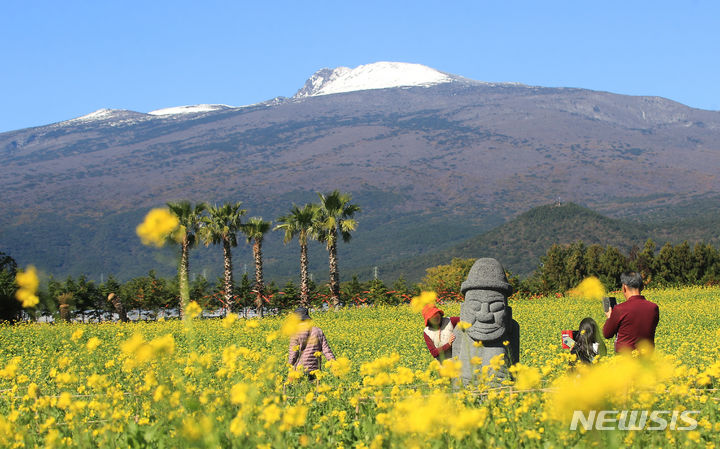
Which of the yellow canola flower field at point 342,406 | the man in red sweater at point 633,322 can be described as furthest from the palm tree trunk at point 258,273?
the man in red sweater at point 633,322

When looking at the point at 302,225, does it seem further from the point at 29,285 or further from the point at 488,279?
the point at 29,285

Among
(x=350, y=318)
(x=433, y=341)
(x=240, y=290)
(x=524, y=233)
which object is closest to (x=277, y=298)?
(x=240, y=290)

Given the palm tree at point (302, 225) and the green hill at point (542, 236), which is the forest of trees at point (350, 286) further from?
the green hill at point (542, 236)

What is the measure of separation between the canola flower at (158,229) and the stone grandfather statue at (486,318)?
15.8 feet

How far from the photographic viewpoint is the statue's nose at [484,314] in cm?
868

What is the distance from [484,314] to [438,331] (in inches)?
37.3

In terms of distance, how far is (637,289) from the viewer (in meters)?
8.31

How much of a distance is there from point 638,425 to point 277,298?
123 feet

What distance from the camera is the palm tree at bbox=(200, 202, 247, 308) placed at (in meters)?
39.1

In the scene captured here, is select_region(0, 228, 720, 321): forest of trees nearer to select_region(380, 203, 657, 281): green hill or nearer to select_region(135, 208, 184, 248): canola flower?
select_region(135, 208, 184, 248): canola flower

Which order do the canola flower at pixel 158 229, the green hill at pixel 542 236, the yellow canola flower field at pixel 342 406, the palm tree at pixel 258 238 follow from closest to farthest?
the yellow canola flower field at pixel 342 406 < the canola flower at pixel 158 229 < the palm tree at pixel 258 238 < the green hill at pixel 542 236

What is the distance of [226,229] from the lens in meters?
39.2

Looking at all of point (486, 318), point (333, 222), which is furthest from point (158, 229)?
point (333, 222)

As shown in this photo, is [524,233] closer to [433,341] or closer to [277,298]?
[277,298]
